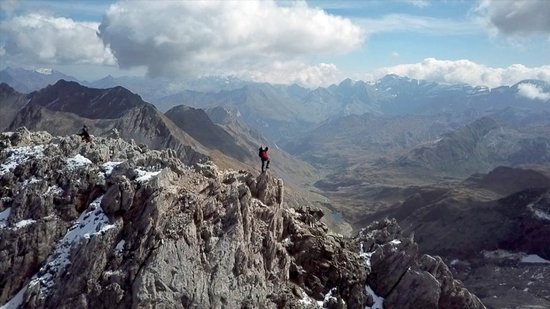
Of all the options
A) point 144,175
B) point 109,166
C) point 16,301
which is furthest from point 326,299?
point 16,301

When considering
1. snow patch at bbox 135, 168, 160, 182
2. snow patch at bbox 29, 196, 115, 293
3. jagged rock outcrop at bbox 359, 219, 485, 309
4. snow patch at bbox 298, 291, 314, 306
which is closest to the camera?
snow patch at bbox 29, 196, 115, 293

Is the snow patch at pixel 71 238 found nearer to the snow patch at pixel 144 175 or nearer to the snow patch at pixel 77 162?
the snow patch at pixel 144 175

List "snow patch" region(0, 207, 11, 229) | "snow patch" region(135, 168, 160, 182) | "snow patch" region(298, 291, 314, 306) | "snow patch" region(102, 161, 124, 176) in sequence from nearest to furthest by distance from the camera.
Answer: "snow patch" region(0, 207, 11, 229), "snow patch" region(298, 291, 314, 306), "snow patch" region(135, 168, 160, 182), "snow patch" region(102, 161, 124, 176)

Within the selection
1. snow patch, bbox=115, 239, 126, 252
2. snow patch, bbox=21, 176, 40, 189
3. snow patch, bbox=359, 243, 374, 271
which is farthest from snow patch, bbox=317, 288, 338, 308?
snow patch, bbox=21, 176, 40, 189

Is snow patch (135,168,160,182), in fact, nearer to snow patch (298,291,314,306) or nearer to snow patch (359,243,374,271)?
snow patch (298,291,314,306)

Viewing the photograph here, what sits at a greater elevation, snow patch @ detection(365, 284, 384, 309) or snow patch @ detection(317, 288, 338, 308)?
snow patch @ detection(317, 288, 338, 308)

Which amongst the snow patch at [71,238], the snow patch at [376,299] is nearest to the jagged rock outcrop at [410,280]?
the snow patch at [376,299]

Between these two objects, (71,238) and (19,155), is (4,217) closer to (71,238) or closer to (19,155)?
(71,238)

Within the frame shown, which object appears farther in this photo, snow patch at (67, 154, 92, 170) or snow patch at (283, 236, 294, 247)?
snow patch at (283, 236, 294, 247)
